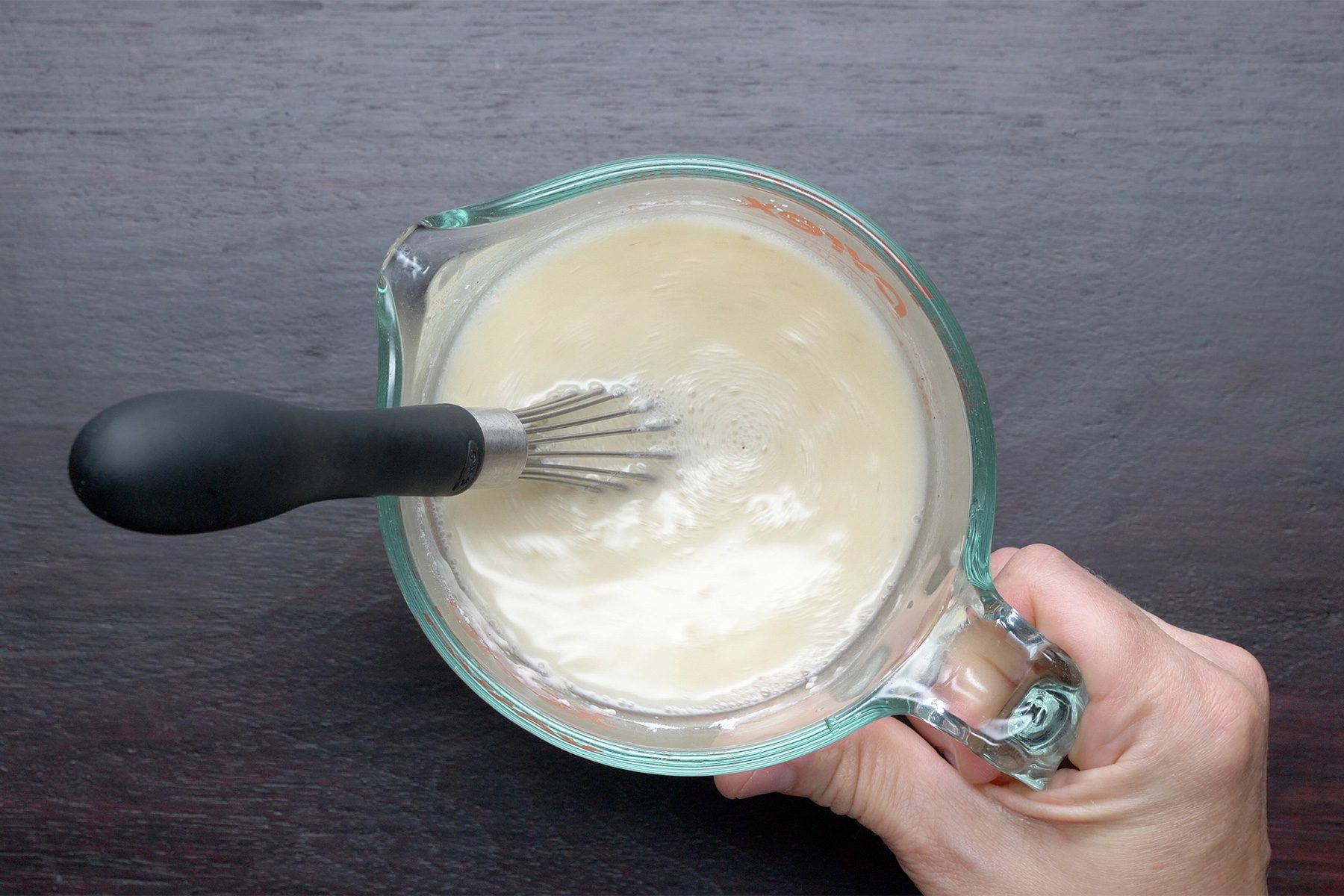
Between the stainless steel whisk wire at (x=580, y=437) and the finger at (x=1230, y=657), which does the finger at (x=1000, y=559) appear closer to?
the finger at (x=1230, y=657)

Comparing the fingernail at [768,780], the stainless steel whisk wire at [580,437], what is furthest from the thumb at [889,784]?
the stainless steel whisk wire at [580,437]

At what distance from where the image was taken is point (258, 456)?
40 cm

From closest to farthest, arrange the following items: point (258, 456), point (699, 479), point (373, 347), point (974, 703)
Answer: point (258, 456), point (974, 703), point (699, 479), point (373, 347)

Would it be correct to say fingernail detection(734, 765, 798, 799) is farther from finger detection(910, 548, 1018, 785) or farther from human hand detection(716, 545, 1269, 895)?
finger detection(910, 548, 1018, 785)

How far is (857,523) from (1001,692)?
149 millimetres

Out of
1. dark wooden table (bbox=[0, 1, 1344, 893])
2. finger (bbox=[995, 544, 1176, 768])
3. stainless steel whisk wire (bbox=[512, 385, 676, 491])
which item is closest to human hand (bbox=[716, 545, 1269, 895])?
finger (bbox=[995, 544, 1176, 768])

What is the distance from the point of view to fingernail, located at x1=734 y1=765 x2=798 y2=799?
0.72 metres

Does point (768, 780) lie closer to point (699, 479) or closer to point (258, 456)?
point (699, 479)

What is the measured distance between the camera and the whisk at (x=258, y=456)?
383 millimetres

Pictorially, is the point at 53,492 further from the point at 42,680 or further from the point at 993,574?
the point at 993,574

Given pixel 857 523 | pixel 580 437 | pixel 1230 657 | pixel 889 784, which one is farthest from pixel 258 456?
pixel 1230 657

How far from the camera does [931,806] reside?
2.32 ft

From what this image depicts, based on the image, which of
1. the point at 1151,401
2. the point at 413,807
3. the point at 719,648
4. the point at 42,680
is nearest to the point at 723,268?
the point at 719,648

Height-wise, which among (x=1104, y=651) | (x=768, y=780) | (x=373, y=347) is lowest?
(x=768, y=780)
